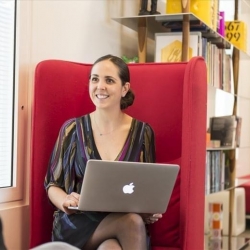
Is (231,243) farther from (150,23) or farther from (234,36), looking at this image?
(150,23)

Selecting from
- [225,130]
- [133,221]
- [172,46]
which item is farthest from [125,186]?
[225,130]

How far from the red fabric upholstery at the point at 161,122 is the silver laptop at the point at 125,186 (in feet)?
0.64

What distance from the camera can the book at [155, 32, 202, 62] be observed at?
125 inches

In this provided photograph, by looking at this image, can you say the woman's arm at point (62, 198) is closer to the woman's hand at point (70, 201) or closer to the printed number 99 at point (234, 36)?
the woman's hand at point (70, 201)

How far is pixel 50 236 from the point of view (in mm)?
2305

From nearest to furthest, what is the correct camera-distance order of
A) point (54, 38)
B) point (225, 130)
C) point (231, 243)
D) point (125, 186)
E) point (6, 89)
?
1. point (125, 186)
2. point (6, 89)
3. point (54, 38)
4. point (225, 130)
5. point (231, 243)

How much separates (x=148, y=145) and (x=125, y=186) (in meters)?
0.37

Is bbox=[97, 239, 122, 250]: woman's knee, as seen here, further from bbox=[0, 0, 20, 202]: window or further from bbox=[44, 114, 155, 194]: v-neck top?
bbox=[0, 0, 20, 202]: window

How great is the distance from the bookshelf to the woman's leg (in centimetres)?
137

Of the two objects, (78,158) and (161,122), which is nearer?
(78,158)

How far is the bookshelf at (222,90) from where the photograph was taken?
3186 mm

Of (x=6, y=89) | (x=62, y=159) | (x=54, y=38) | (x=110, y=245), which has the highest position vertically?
(x=54, y=38)

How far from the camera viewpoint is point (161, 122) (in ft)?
7.77

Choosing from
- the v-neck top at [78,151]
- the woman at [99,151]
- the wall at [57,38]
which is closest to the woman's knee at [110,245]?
the woman at [99,151]
